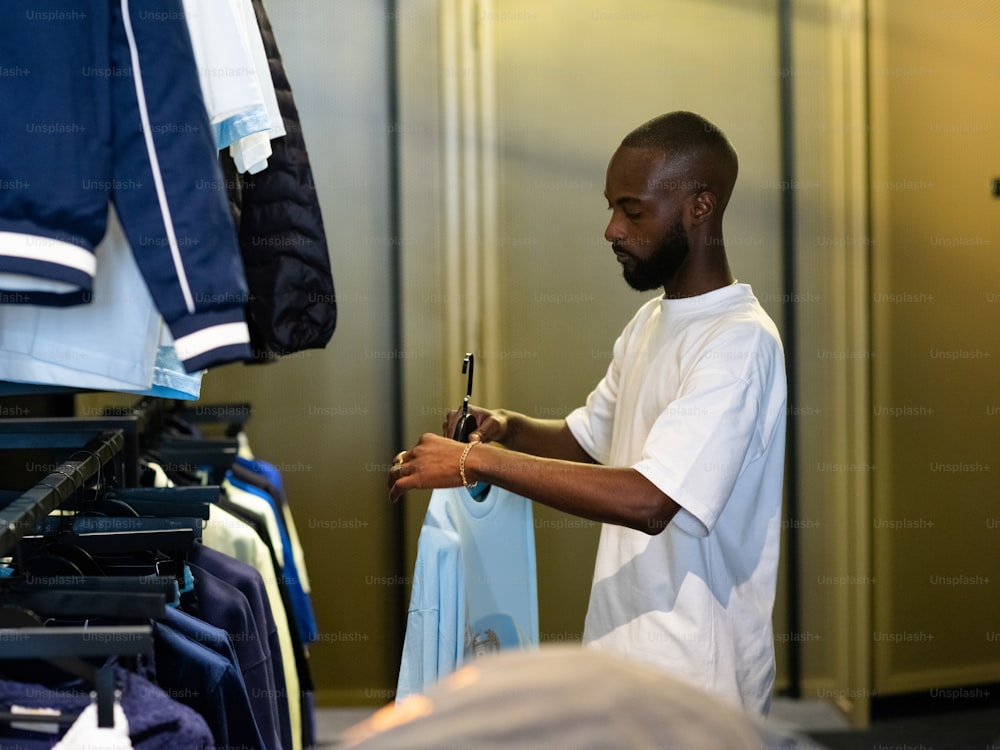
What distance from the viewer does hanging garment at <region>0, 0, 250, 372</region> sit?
1.24 m

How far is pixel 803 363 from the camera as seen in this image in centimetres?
358

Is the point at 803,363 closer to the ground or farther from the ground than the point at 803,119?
closer to the ground

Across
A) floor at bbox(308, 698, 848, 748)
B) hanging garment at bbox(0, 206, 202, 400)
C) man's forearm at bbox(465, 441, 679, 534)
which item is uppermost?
hanging garment at bbox(0, 206, 202, 400)

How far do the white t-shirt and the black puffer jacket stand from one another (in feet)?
1.91

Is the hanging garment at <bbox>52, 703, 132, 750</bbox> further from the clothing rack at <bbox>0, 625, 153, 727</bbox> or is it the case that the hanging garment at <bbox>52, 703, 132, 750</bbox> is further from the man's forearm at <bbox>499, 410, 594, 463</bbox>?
the man's forearm at <bbox>499, 410, 594, 463</bbox>

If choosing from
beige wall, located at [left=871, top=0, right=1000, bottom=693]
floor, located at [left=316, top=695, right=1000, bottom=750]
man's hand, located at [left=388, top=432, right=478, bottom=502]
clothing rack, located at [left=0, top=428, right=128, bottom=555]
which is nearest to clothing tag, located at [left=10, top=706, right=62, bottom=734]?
clothing rack, located at [left=0, top=428, right=128, bottom=555]

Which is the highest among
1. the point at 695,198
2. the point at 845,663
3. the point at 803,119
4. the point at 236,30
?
the point at 803,119

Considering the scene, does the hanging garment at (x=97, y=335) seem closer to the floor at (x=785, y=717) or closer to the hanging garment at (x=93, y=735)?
the hanging garment at (x=93, y=735)

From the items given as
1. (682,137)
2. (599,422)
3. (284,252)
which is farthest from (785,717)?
(284,252)

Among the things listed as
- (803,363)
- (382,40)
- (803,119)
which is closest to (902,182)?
(803,119)

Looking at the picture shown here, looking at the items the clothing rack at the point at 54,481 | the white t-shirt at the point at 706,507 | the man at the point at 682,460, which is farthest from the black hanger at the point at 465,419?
the clothing rack at the point at 54,481

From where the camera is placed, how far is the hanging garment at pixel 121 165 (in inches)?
48.8

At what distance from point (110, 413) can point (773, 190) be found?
2327mm

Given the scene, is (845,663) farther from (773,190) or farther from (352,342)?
(352,342)
